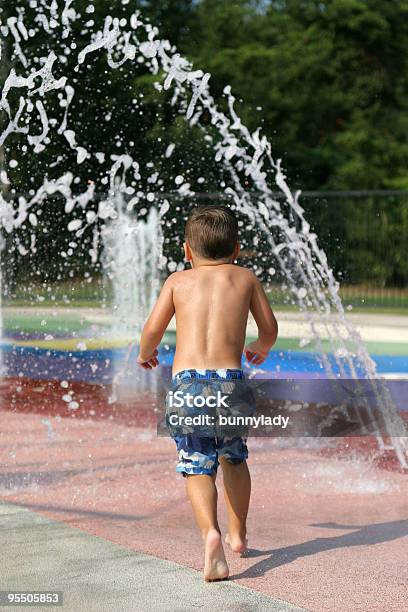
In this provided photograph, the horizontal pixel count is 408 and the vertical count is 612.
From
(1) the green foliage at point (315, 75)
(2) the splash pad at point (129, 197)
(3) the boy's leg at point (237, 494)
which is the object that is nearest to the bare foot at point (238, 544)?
(3) the boy's leg at point (237, 494)

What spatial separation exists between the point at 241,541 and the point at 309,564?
0.83ft

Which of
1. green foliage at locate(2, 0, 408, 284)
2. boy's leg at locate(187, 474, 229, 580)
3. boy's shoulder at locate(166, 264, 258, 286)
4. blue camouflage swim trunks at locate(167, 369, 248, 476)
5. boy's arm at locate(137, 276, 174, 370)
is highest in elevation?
green foliage at locate(2, 0, 408, 284)

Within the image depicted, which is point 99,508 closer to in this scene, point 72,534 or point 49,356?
point 72,534

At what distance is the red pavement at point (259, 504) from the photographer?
364 cm

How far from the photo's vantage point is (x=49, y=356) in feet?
43.2

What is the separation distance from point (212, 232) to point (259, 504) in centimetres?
157

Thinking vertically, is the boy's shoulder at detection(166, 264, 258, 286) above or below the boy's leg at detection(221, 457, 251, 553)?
above

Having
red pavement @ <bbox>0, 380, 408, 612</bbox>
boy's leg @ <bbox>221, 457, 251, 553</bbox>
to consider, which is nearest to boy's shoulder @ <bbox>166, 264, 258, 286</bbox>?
boy's leg @ <bbox>221, 457, 251, 553</bbox>

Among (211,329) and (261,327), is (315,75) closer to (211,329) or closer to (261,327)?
(261,327)

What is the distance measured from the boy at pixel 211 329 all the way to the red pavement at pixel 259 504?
34 centimetres

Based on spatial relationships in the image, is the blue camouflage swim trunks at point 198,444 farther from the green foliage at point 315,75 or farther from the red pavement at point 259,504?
the green foliage at point 315,75

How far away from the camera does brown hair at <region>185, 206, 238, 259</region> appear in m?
3.72

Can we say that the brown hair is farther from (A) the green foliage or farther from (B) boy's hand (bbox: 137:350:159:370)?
(A) the green foliage

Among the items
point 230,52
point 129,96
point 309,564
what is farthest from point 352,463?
point 230,52
